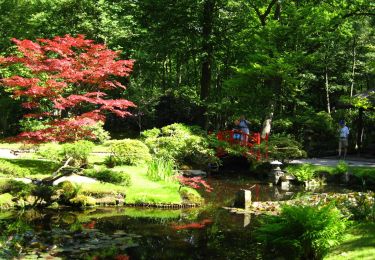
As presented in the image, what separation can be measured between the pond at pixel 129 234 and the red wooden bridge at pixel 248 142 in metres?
6.05

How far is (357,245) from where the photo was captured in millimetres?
6738

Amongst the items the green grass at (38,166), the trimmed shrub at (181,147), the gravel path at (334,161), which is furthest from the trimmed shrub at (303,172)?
the green grass at (38,166)

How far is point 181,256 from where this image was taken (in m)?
7.36

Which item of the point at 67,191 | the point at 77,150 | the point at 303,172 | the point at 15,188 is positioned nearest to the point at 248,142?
the point at 303,172

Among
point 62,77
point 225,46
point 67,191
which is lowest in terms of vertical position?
point 67,191

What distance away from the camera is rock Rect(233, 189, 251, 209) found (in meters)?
11.1

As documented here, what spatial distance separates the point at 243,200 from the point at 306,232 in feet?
14.6

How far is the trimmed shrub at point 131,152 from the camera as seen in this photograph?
49.7ft

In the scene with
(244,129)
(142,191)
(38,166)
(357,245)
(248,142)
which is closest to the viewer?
(357,245)

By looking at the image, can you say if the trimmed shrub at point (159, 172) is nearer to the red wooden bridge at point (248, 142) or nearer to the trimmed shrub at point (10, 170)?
the trimmed shrub at point (10, 170)

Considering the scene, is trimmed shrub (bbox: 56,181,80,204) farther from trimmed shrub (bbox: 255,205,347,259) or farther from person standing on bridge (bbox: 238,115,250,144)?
person standing on bridge (bbox: 238,115,250,144)

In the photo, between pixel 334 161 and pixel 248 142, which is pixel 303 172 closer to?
pixel 248 142

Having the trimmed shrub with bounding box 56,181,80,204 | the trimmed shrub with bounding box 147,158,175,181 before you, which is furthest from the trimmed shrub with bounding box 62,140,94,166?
the trimmed shrub with bounding box 56,181,80,204

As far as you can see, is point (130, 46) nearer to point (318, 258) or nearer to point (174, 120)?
point (174, 120)
